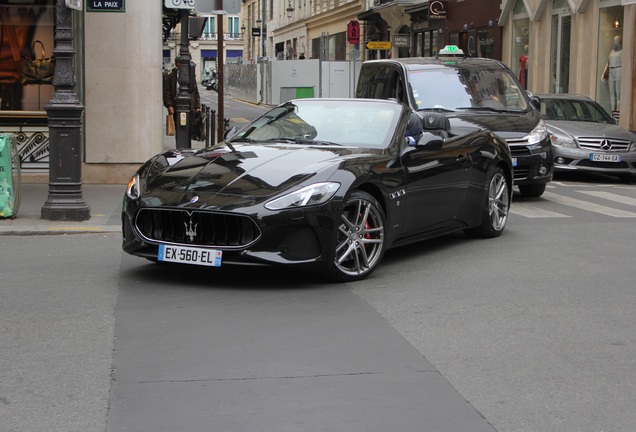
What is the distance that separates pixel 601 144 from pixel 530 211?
16.5 feet

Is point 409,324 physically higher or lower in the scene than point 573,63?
lower

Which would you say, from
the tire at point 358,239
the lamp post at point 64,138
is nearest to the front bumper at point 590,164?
the lamp post at point 64,138

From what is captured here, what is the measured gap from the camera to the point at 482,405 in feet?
16.5

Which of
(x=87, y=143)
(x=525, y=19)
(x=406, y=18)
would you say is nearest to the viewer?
(x=87, y=143)

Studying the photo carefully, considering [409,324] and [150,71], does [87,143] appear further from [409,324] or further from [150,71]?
[409,324]

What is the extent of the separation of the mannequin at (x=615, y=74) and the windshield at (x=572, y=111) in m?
7.22

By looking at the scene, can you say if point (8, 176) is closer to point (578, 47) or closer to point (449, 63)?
point (449, 63)

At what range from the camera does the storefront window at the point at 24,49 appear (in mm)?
15461

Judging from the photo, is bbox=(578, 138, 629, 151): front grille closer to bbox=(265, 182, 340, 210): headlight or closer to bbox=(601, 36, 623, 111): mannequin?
bbox=(601, 36, 623, 111): mannequin

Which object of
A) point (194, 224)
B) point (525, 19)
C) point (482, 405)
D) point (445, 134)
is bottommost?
point (482, 405)

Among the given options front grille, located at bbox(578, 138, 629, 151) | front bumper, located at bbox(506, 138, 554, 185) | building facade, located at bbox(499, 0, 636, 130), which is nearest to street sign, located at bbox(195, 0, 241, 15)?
front bumper, located at bbox(506, 138, 554, 185)

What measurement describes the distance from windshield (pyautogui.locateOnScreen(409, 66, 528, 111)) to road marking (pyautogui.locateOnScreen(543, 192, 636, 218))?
4.53 ft

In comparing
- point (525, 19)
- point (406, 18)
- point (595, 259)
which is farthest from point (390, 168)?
point (406, 18)

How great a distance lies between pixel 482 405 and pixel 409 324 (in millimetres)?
1701
